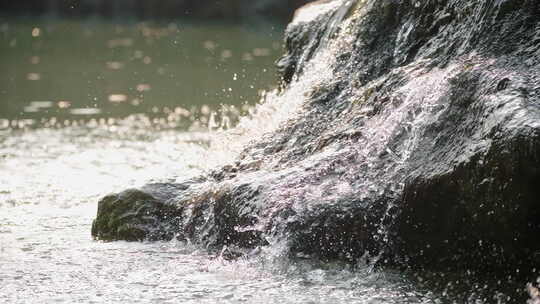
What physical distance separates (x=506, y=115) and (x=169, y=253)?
8.75ft

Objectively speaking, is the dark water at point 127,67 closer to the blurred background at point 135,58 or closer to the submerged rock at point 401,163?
the blurred background at point 135,58

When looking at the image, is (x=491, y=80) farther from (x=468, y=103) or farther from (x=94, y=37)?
(x=94, y=37)

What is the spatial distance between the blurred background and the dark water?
22 millimetres

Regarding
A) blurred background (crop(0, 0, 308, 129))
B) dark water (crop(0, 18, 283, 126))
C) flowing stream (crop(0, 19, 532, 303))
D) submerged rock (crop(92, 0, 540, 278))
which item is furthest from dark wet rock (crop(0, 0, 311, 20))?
submerged rock (crop(92, 0, 540, 278))

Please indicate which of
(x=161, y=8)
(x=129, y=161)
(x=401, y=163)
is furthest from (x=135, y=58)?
(x=401, y=163)

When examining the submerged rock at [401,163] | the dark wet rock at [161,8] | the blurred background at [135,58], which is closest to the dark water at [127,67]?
the blurred background at [135,58]

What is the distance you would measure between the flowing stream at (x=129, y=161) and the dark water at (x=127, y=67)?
5 cm

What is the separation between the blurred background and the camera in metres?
15.4

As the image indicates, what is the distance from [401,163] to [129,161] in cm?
530

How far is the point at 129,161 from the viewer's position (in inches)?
428

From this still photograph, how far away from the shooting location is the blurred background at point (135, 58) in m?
15.4

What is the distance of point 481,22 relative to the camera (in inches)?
269

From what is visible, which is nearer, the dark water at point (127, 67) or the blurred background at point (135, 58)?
the blurred background at point (135, 58)

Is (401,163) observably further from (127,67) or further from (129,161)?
(127,67)
